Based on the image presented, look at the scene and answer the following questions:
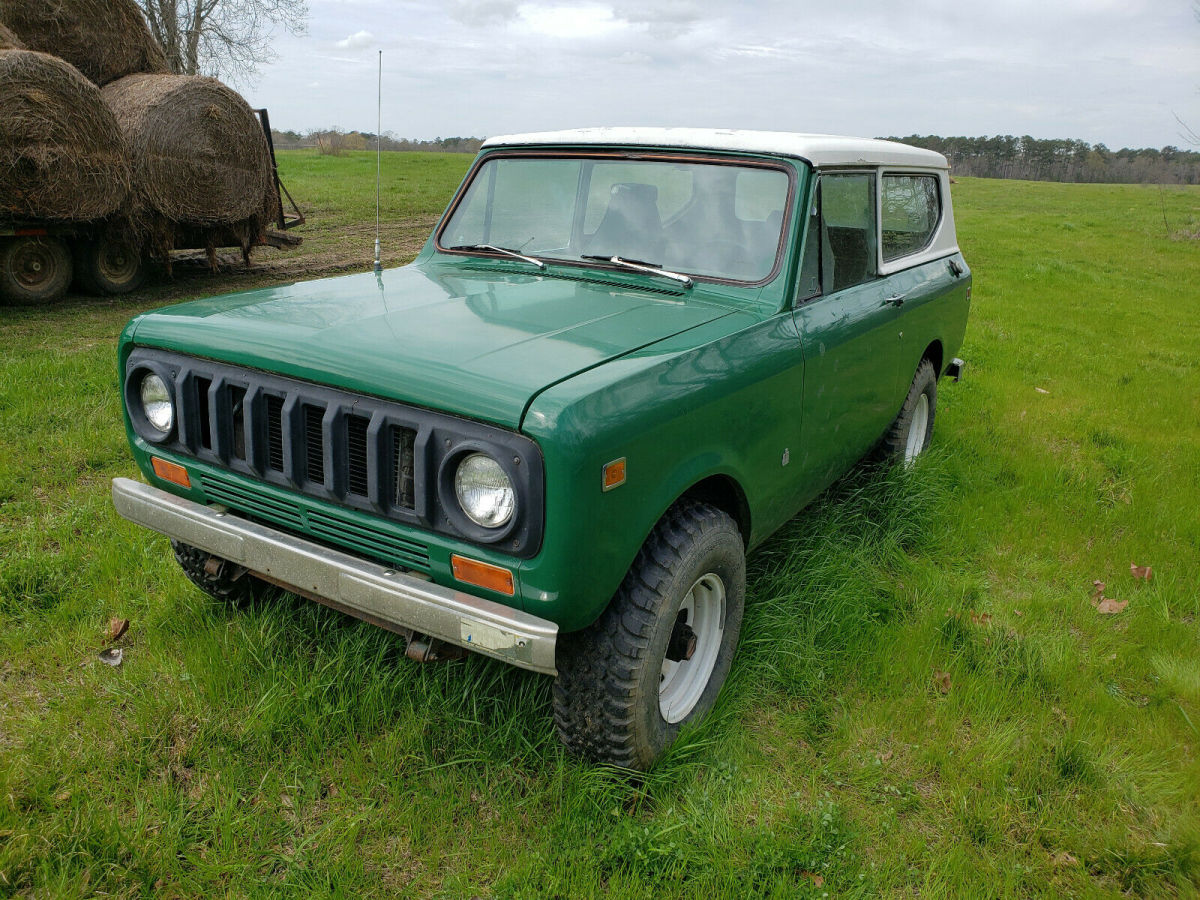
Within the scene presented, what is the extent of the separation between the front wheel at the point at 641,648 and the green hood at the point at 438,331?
60 centimetres

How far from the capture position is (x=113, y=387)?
20.4ft

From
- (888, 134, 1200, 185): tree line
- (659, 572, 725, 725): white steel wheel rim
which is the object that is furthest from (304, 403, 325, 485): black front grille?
(888, 134, 1200, 185): tree line

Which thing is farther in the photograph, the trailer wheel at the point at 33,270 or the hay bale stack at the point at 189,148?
the hay bale stack at the point at 189,148

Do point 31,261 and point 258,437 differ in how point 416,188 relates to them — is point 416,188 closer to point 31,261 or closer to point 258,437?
point 31,261

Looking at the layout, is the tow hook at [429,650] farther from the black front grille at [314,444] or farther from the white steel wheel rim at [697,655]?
the white steel wheel rim at [697,655]

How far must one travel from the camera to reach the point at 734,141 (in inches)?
146

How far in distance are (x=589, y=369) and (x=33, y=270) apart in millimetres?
9047

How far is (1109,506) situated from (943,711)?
8.60ft

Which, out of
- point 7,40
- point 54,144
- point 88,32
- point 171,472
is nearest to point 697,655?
point 171,472

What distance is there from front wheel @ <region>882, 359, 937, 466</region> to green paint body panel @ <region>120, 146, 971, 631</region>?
909 mm

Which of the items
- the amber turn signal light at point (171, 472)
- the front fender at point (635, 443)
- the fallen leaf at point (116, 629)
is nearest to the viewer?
the front fender at point (635, 443)

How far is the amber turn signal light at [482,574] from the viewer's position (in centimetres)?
243

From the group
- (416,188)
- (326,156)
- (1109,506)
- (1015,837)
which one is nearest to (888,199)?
(1109,506)

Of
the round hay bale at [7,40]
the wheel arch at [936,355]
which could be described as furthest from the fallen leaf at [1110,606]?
the round hay bale at [7,40]
